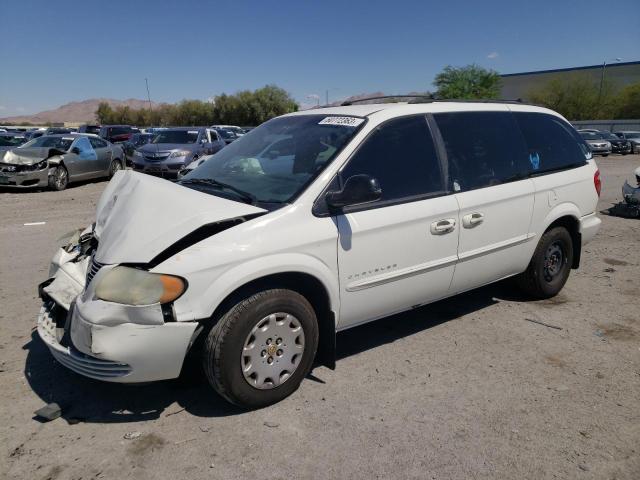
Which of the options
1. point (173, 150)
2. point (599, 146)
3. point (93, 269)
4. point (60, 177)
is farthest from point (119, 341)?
point (599, 146)

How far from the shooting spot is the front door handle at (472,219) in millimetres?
3785

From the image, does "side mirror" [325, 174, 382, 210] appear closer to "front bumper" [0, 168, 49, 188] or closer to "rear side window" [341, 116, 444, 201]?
"rear side window" [341, 116, 444, 201]

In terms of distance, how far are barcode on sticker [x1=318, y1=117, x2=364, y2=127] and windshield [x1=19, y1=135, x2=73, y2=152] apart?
12.3 m

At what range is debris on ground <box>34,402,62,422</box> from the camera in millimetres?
2887

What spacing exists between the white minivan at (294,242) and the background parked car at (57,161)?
34.4ft

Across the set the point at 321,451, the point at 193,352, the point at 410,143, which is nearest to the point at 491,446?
the point at 321,451

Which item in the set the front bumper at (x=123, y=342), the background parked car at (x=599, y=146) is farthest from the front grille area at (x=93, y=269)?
the background parked car at (x=599, y=146)

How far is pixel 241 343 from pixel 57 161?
12480 mm

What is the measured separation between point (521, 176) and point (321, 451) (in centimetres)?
294

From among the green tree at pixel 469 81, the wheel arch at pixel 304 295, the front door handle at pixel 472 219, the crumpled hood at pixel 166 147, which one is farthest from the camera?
the green tree at pixel 469 81

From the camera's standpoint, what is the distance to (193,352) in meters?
2.92

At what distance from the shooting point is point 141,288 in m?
2.61

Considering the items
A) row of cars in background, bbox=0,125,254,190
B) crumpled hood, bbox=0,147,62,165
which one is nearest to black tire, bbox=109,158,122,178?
row of cars in background, bbox=0,125,254,190

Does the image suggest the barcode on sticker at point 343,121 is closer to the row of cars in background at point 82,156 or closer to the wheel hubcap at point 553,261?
the wheel hubcap at point 553,261
